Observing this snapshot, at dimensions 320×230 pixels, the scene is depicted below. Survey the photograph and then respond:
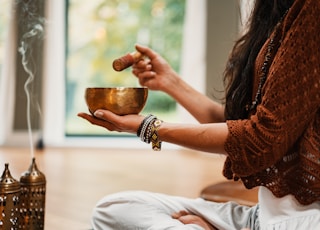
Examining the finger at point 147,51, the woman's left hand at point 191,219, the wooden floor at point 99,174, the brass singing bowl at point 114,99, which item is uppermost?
the finger at point 147,51

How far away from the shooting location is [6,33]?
172 inches

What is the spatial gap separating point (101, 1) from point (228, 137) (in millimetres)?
3914

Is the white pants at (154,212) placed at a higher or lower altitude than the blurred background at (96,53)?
lower

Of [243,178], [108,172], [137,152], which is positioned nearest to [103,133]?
[137,152]

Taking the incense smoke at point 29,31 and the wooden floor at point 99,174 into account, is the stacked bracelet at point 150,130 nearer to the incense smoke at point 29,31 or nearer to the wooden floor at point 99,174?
the incense smoke at point 29,31

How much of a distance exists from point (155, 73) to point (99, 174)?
5.23 ft

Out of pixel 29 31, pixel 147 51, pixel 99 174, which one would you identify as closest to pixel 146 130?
pixel 147 51

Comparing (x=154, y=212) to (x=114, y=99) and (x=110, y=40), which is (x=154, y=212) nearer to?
(x=114, y=99)

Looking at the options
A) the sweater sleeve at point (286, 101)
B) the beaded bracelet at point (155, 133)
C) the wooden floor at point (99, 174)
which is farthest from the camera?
the wooden floor at point (99, 174)

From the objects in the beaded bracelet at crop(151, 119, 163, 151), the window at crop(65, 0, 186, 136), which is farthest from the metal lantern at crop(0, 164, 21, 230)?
the window at crop(65, 0, 186, 136)

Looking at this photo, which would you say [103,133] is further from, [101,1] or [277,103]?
[277,103]

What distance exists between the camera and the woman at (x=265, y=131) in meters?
1.14

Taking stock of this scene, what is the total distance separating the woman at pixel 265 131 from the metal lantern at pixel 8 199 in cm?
24

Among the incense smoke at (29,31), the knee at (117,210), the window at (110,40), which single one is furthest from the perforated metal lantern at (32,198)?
the window at (110,40)
